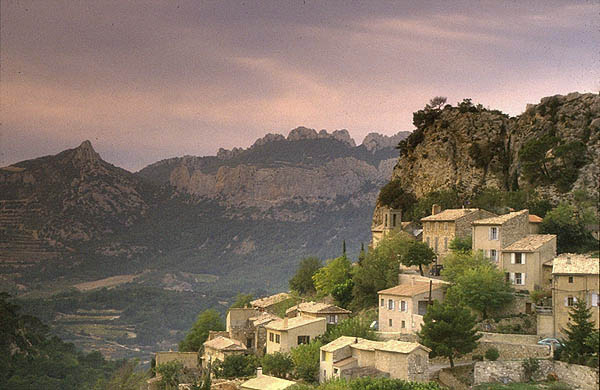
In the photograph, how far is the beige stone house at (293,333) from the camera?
47.6 meters

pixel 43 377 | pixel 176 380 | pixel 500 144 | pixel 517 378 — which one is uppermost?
pixel 500 144

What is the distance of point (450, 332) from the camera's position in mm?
39906

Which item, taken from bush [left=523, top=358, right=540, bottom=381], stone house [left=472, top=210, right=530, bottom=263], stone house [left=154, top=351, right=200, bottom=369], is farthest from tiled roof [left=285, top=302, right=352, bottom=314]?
bush [left=523, top=358, right=540, bottom=381]

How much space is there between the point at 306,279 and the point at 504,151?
2267cm

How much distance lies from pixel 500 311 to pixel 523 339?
4278 millimetres

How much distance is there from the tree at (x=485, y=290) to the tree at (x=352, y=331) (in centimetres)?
588

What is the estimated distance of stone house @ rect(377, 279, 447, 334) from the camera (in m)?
46.6

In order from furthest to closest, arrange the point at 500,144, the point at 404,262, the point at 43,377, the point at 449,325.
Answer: the point at 43,377
the point at 500,144
the point at 404,262
the point at 449,325

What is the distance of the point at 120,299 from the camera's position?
16300cm

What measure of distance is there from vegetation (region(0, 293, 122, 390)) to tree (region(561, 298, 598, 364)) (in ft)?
201

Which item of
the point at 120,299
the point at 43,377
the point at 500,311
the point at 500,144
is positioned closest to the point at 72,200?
the point at 120,299

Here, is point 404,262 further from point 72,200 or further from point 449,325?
→ point 72,200

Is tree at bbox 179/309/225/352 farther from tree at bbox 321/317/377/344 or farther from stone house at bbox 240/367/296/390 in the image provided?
stone house at bbox 240/367/296/390

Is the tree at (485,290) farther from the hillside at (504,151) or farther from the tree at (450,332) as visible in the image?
the hillside at (504,151)
